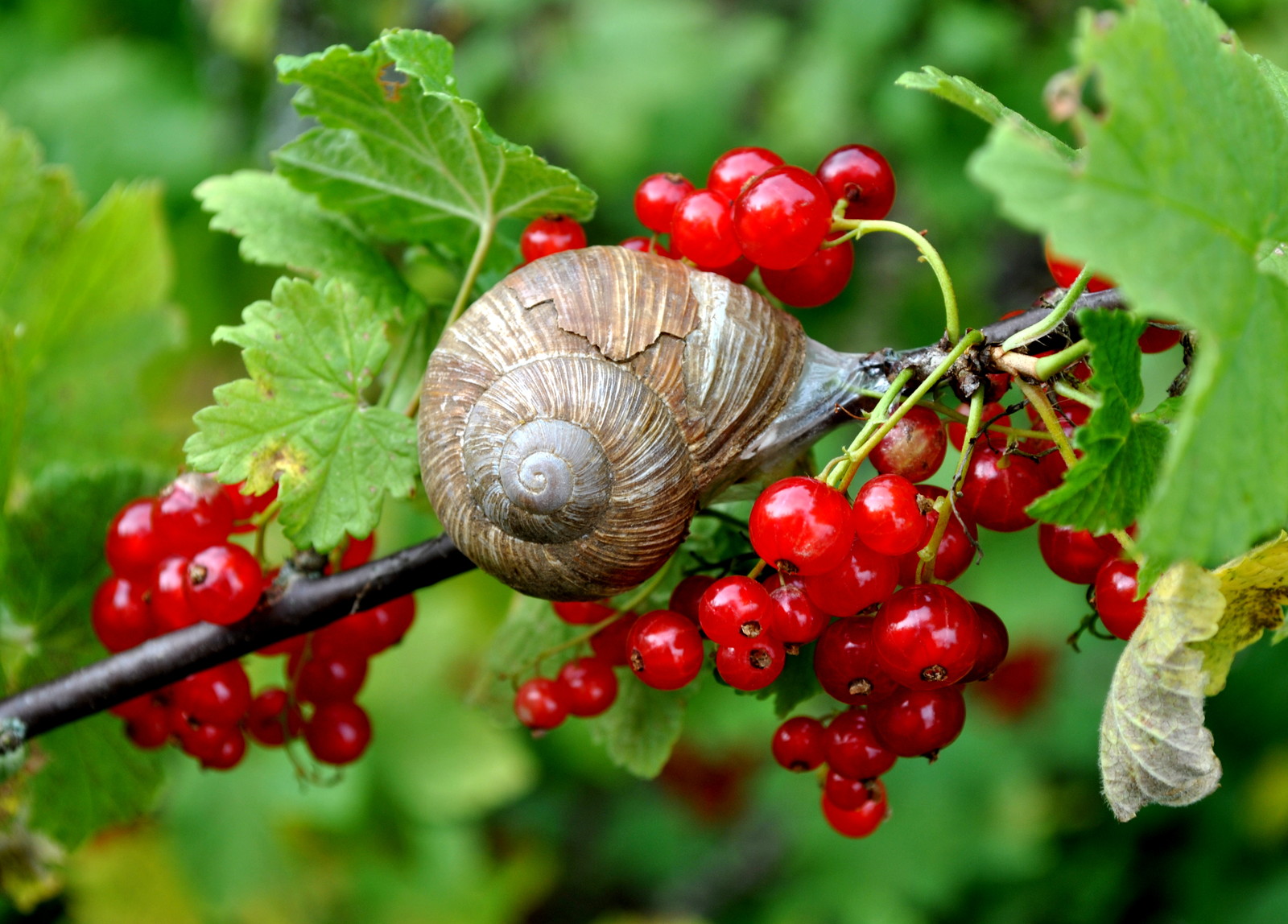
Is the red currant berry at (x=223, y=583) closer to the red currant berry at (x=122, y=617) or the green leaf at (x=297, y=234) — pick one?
the red currant berry at (x=122, y=617)

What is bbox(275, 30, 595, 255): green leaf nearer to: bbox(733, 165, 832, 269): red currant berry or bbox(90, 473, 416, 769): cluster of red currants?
bbox(733, 165, 832, 269): red currant berry

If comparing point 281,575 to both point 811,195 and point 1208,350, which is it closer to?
point 811,195

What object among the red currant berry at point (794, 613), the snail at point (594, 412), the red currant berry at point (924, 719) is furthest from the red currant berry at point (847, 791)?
the snail at point (594, 412)

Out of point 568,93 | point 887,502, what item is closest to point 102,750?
point 887,502

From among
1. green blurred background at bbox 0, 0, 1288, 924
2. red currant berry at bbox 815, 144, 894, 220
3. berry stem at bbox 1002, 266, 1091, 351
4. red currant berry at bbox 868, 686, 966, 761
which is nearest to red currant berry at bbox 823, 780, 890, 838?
red currant berry at bbox 868, 686, 966, 761

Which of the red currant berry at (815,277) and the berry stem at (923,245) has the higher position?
the berry stem at (923,245)

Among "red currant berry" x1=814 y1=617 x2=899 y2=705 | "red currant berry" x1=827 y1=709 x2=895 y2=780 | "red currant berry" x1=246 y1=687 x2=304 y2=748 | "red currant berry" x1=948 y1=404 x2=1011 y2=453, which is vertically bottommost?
"red currant berry" x1=246 y1=687 x2=304 y2=748

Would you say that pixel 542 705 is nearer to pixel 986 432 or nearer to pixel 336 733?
pixel 336 733
